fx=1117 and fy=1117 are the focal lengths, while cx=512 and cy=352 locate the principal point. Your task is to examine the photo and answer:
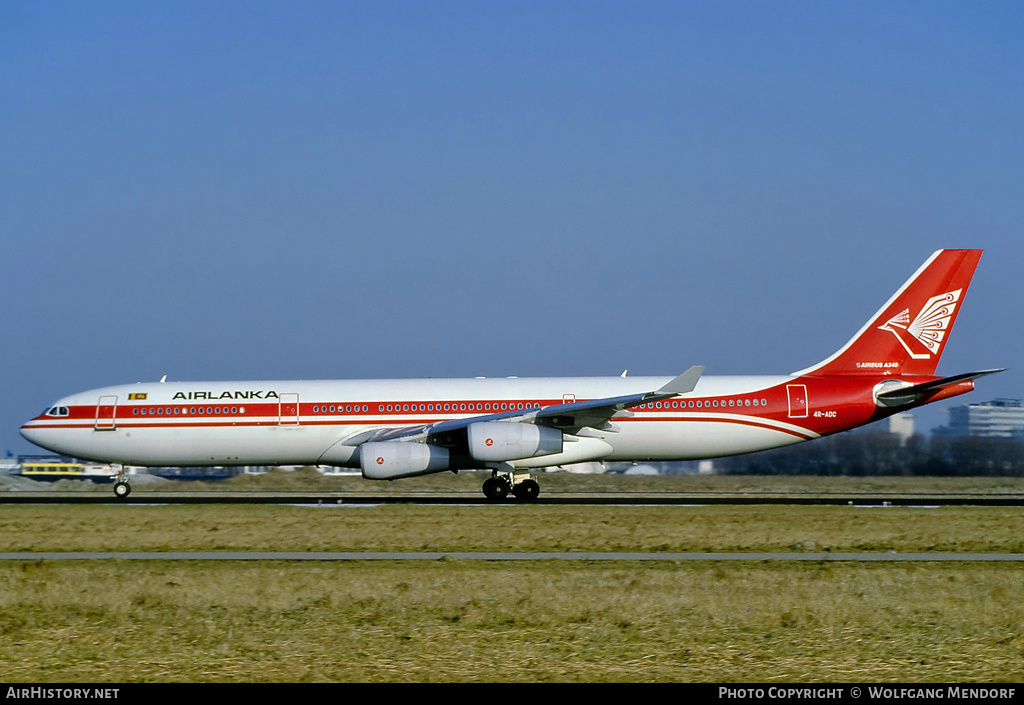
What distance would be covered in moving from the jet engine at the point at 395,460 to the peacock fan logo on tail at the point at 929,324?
13781 mm

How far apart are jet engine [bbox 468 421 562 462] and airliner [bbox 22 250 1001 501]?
0.39m

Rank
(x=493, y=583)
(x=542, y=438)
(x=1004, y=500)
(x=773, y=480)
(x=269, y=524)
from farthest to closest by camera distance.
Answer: (x=773, y=480) < (x=1004, y=500) < (x=542, y=438) < (x=269, y=524) < (x=493, y=583)

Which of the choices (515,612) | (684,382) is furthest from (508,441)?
(515,612)

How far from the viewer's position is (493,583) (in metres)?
14.4

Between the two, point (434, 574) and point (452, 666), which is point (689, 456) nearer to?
point (434, 574)

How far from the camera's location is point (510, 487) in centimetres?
3023

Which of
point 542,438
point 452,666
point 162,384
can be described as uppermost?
point 162,384

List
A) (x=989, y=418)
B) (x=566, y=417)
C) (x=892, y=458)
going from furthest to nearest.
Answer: (x=989, y=418) → (x=892, y=458) → (x=566, y=417)

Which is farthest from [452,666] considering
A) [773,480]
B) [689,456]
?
[773,480]

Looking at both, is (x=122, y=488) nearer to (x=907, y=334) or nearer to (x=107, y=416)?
(x=107, y=416)

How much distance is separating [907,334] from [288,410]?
1788 cm

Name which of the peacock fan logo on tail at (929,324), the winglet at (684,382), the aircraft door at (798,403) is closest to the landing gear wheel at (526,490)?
the winglet at (684,382)

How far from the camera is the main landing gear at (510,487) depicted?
30.1m

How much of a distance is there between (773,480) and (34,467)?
214ft
